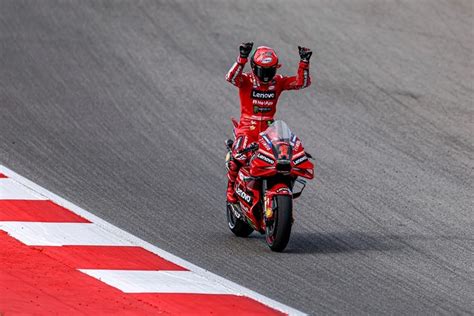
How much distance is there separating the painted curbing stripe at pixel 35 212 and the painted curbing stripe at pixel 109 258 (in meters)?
0.98

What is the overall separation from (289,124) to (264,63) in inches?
196

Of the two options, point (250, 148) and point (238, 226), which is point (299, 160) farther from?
point (238, 226)

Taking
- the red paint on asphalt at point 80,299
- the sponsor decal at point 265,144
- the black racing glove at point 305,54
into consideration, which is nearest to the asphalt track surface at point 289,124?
the red paint on asphalt at point 80,299

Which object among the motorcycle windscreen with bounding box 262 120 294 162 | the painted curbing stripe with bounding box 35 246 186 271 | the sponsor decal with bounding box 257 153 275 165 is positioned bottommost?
the painted curbing stripe with bounding box 35 246 186 271

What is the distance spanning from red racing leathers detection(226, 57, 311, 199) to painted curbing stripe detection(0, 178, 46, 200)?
2.03m

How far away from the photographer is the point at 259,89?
11.3 metres

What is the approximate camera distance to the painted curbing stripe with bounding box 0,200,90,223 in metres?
10.8

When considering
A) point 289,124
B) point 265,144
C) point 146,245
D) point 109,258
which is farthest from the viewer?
point 289,124

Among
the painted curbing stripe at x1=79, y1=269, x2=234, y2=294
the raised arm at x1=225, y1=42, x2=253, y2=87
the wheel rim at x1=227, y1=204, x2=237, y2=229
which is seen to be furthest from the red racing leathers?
the painted curbing stripe at x1=79, y1=269, x2=234, y2=294

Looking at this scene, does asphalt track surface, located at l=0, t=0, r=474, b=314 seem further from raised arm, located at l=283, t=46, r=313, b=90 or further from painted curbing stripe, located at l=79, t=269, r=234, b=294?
raised arm, located at l=283, t=46, r=313, b=90

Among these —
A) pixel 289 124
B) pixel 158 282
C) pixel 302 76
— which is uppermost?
pixel 302 76

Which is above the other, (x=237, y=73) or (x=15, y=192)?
(x=237, y=73)

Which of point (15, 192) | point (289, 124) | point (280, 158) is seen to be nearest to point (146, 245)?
point (280, 158)

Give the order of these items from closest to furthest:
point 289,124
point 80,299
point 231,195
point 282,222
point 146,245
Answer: point 80,299, point 282,222, point 146,245, point 231,195, point 289,124
